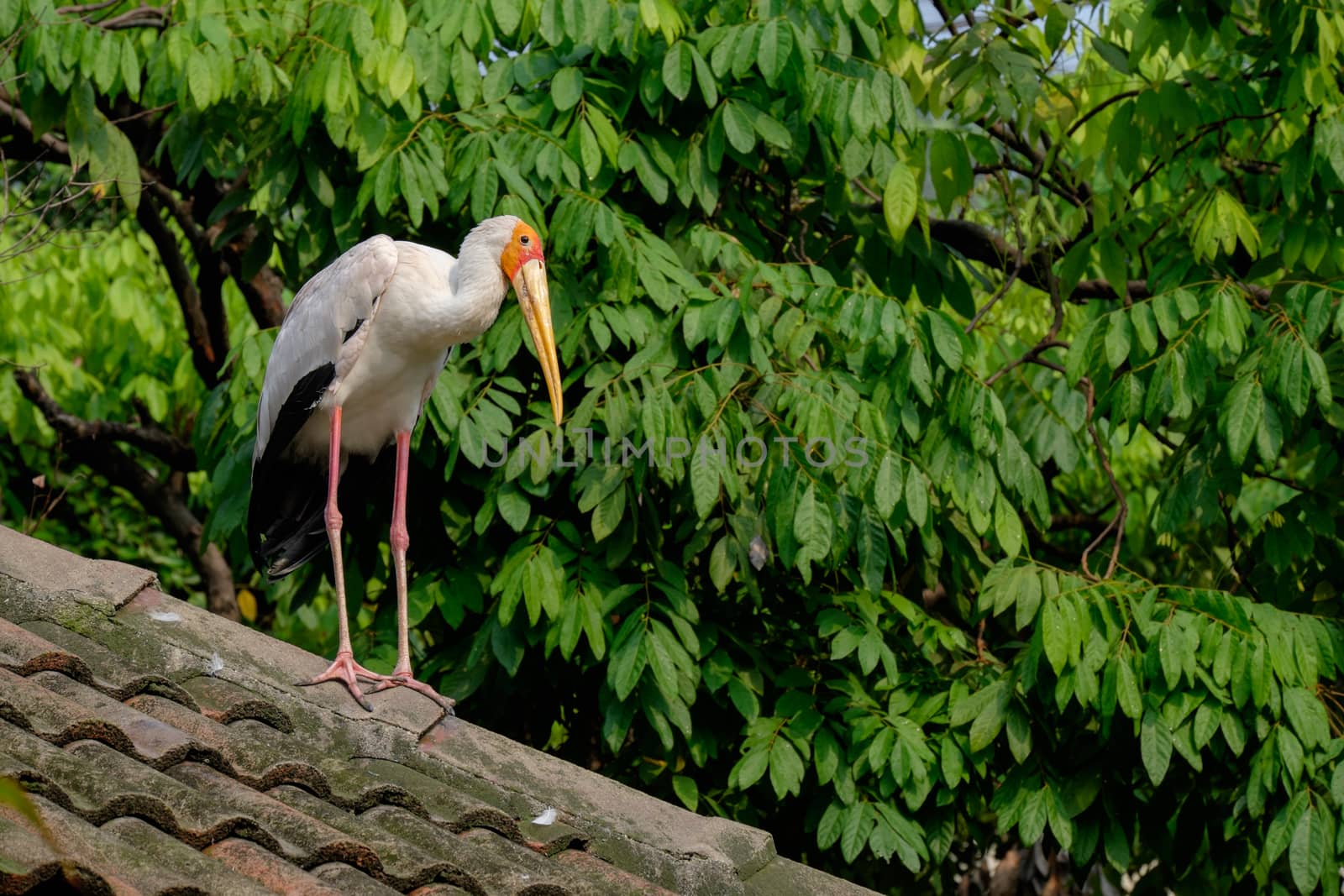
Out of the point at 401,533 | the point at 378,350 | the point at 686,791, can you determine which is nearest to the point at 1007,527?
the point at 686,791

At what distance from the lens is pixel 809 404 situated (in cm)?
455

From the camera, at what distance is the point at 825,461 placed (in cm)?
472

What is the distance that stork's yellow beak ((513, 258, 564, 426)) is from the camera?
4320mm

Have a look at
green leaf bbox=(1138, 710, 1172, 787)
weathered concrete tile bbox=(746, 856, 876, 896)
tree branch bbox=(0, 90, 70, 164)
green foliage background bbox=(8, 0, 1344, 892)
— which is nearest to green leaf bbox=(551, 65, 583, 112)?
green foliage background bbox=(8, 0, 1344, 892)

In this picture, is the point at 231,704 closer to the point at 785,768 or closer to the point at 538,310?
the point at 538,310

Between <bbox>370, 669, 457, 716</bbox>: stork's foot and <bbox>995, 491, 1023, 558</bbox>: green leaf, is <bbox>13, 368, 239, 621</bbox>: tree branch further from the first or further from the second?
<bbox>995, 491, 1023, 558</bbox>: green leaf

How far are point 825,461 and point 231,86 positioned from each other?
7.45ft

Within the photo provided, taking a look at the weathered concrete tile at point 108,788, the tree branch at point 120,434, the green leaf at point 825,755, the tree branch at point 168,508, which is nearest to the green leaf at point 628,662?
the green leaf at point 825,755

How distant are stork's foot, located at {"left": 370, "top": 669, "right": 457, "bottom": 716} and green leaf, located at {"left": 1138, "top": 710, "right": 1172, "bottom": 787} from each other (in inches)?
82.3

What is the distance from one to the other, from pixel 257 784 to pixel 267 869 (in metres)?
0.48

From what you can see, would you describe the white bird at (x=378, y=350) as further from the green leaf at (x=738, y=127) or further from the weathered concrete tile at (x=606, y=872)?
the weathered concrete tile at (x=606, y=872)

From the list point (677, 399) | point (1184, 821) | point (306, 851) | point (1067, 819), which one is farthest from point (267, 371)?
point (1184, 821)

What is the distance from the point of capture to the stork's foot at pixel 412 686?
363 centimetres

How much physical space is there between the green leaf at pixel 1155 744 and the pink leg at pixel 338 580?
2269 mm
